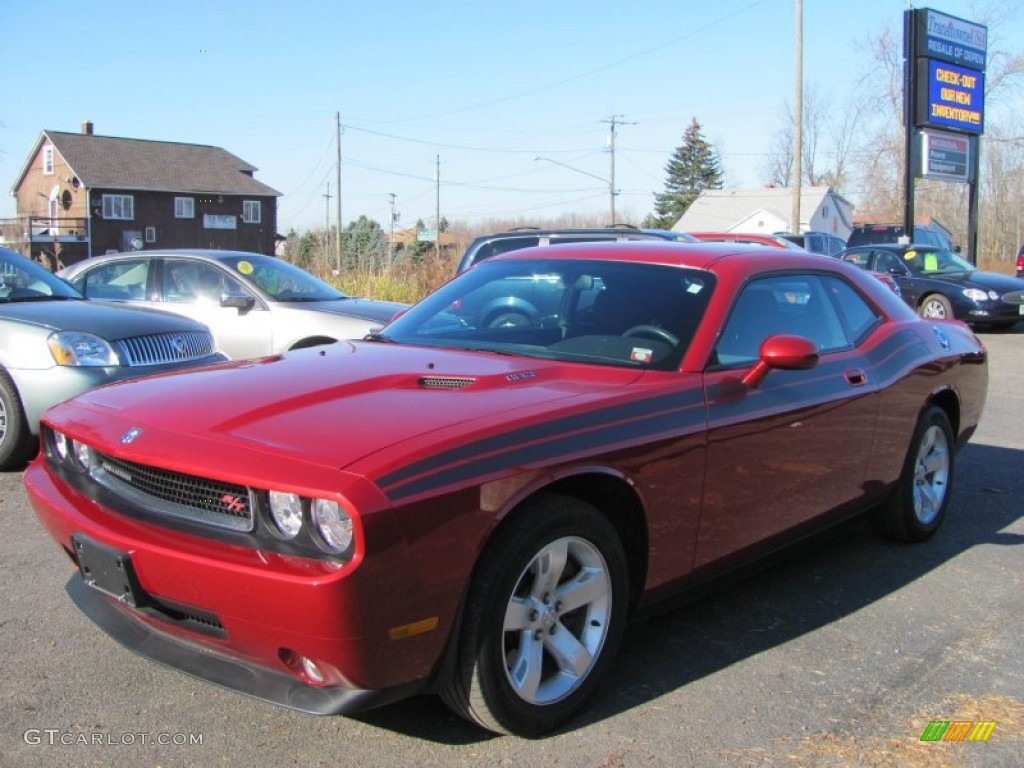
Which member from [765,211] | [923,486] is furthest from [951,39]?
[765,211]

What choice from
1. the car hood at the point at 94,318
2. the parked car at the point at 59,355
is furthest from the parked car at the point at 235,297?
the parked car at the point at 59,355

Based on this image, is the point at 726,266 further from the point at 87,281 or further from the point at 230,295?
the point at 87,281

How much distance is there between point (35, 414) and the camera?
235 inches

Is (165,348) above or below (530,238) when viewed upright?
below

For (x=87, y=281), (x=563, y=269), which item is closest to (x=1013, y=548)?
(x=563, y=269)

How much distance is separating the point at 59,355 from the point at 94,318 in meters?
0.43

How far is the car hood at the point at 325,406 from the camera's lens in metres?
2.71

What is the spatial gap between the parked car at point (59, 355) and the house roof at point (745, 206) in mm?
60617

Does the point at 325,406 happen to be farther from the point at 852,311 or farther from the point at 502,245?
the point at 502,245

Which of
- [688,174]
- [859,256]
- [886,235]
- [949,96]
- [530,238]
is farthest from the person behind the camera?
[688,174]

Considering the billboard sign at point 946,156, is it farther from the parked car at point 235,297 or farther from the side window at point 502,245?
the parked car at point 235,297

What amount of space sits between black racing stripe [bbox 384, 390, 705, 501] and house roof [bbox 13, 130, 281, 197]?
187ft

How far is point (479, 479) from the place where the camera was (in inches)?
107

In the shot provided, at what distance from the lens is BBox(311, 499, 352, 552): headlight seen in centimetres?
253
